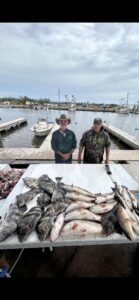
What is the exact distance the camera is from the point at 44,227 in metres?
1.27

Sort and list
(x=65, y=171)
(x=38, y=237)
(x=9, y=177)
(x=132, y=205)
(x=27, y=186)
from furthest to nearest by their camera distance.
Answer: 1. (x=65, y=171)
2. (x=9, y=177)
3. (x=27, y=186)
4. (x=132, y=205)
5. (x=38, y=237)

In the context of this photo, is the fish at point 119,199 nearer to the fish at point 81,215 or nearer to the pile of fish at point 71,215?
the pile of fish at point 71,215

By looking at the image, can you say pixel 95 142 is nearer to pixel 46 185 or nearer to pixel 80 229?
pixel 46 185

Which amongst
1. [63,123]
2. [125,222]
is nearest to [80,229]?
[125,222]

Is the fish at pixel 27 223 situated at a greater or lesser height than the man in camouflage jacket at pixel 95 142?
lesser

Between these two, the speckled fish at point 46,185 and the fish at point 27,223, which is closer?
the fish at point 27,223

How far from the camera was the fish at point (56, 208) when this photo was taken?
1.42 meters

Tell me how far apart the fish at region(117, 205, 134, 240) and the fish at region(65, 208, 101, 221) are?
0.17 meters

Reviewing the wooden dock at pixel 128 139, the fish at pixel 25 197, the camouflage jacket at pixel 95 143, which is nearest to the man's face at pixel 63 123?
the camouflage jacket at pixel 95 143

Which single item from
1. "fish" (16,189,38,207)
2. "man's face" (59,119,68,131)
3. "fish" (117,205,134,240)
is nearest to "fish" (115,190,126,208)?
"fish" (117,205,134,240)

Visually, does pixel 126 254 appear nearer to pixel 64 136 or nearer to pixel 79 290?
pixel 79 290

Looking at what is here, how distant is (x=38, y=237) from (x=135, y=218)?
80 cm
